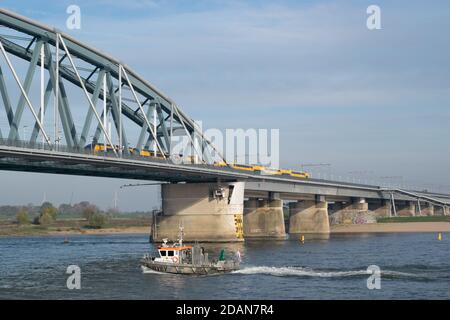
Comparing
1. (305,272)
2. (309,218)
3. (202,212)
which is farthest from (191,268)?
(309,218)

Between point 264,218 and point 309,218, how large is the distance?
22.4 m

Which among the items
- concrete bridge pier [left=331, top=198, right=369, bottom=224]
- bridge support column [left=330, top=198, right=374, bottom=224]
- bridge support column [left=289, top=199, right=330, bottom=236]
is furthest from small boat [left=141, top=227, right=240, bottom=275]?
concrete bridge pier [left=331, top=198, right=369, bottom=224]

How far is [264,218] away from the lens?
503 feet

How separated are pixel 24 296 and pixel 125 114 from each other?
287ft

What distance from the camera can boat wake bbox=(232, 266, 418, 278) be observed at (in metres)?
67.8

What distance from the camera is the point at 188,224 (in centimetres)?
12712

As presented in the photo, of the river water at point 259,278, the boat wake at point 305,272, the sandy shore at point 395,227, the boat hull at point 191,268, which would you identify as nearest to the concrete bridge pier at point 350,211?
the sandy shore at point 395,227

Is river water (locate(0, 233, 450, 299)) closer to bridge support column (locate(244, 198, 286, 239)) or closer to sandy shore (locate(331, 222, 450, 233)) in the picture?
bridge support column (locate(244, 198, 286, 239))

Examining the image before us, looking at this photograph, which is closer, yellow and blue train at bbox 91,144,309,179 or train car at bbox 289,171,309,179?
yellow and blue train at bbox 91,144,309,179

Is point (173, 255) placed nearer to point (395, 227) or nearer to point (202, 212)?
point (202, 212)

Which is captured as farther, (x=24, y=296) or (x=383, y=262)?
(x=383, y=262)

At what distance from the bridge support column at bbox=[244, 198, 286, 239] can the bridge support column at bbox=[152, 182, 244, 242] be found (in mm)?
22112

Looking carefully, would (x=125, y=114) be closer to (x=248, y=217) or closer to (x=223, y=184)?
(x=223, y=184)
